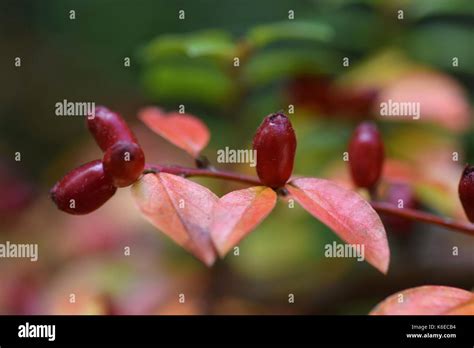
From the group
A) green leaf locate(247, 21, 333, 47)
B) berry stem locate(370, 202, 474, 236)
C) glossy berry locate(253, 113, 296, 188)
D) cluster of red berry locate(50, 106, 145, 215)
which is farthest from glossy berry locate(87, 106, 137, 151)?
green leaf locate(247, 21, 333, 47)

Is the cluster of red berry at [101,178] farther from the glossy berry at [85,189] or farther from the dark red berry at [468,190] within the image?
the dark red berry at [468,190]

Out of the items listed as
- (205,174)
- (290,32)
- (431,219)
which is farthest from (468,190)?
(290,32)

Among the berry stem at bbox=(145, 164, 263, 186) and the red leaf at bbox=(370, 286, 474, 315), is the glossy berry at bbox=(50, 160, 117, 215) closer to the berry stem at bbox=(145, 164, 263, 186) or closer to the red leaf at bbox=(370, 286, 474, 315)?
the berry stem at bbox=(145, 164, 263, 186)

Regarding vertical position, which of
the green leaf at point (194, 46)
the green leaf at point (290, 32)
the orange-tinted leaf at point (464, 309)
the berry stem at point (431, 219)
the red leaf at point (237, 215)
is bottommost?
the orange-tinted leaf at point (464, 309)

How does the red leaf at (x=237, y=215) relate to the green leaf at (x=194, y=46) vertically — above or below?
below


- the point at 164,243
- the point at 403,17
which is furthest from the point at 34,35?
the point at 403,17

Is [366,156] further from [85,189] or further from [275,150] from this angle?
[85,189]

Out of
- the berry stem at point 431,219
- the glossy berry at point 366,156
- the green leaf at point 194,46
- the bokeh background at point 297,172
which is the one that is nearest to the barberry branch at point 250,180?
the berry stem at point 431,219
